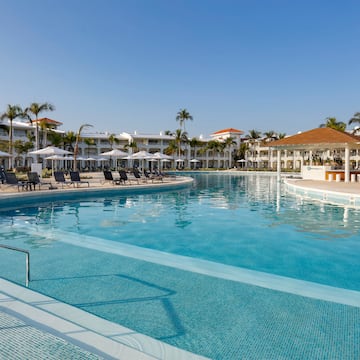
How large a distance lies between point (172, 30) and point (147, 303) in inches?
880

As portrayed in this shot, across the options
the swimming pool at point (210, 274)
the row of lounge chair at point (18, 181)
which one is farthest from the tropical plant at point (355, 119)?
the row of lounge chair at point (18, 181)

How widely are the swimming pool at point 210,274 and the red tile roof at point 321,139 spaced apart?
46.2 feet

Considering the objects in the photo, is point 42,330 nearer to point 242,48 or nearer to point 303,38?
point 303,38

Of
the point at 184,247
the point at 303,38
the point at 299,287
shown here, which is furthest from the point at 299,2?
the point at 299,287

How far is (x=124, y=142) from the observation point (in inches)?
2552

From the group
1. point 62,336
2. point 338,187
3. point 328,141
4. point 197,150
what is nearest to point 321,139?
point 328,141

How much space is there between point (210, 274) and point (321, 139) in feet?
71.5

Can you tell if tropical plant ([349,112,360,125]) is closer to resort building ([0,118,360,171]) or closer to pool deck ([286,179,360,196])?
resort building ([0,118,360,171])

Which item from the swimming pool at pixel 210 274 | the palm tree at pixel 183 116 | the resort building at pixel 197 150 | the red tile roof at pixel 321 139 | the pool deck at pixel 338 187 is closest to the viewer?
the swimming pool at pixel 210 274

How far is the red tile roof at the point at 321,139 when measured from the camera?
2301 centimetres

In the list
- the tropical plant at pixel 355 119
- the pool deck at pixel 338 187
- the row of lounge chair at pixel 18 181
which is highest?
the tropical plant at pixel 355 119

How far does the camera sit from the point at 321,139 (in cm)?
2402

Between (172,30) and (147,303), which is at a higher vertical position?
(172,30)

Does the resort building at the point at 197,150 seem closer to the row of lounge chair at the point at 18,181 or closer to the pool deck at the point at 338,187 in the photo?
the pool deck at the point at 338,187
